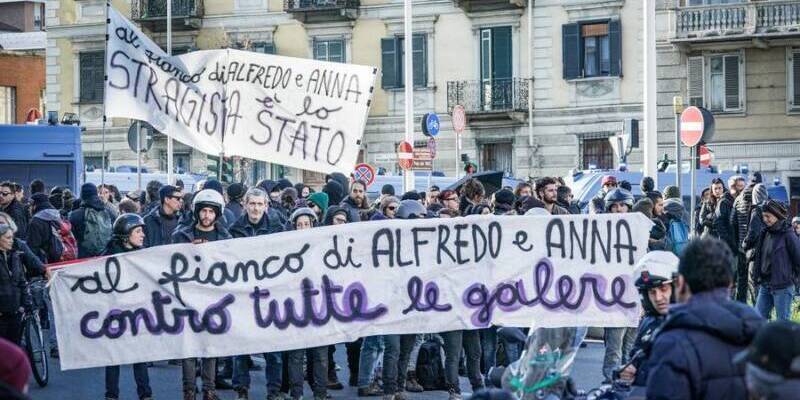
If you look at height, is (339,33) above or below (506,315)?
above

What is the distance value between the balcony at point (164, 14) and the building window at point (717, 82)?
14.7 meters

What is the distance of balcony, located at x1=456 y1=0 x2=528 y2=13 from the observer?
41781 mm

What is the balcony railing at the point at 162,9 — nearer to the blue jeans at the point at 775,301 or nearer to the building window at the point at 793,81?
the building window at the point at 793,81

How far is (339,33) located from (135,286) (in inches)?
1274

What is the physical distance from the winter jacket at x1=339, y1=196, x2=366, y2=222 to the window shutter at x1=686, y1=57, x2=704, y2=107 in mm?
24872

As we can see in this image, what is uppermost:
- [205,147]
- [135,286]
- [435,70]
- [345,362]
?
[435,70]

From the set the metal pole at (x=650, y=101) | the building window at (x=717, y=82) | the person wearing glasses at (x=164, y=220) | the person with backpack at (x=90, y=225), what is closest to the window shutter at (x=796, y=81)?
the building window at (x=717, y=82)

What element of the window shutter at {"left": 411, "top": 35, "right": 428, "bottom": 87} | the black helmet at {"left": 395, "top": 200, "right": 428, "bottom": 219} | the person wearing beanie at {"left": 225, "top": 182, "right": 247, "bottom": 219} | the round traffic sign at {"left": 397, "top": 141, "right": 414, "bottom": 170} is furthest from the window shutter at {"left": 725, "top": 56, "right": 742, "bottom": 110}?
the black helmet at {"left": 395, "top": 200, "right": 428, "bottom": 219}

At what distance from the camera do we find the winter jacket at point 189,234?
12.5 m

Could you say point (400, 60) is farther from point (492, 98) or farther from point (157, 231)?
point (157, 231)

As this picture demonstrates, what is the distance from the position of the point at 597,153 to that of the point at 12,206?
972 inches

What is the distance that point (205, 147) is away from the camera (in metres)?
16.8

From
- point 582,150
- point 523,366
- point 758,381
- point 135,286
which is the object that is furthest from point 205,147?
point 582,150

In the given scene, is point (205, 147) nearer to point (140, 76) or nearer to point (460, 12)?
point (140, 76)
